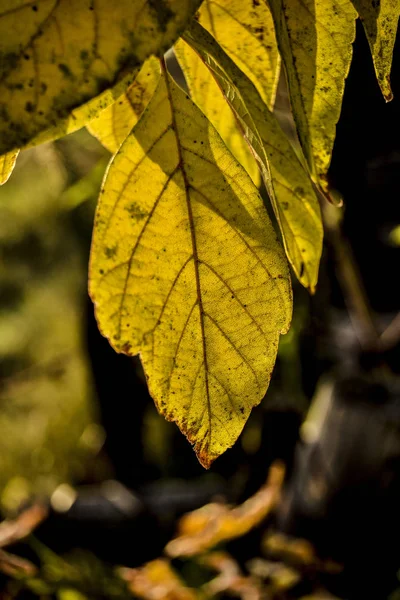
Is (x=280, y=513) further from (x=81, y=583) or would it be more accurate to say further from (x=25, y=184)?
(x=25, y=184)

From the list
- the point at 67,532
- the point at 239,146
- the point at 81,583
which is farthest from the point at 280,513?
the point at 239,146

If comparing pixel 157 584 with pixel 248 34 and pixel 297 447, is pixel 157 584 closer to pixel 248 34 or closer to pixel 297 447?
pixel 297 447

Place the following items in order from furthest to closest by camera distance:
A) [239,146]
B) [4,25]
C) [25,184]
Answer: [25,184], [239,146], [4,25]

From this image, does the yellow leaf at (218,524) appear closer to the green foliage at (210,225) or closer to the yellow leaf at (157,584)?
Answer: the yellow leaf at (157,584)

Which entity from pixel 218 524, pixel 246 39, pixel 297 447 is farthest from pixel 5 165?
pixel 297 447

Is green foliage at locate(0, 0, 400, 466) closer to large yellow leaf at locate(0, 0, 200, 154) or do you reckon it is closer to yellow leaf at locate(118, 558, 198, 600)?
large yellow leaf at locate(0, 0, 200, 154)

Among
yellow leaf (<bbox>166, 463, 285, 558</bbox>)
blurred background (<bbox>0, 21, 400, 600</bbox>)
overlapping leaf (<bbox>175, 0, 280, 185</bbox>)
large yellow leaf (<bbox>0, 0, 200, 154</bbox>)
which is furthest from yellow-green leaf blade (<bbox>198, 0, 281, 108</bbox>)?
yellow leaf (<bbox>166, 463, 285, 558</bbox>)

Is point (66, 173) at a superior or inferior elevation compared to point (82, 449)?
superior

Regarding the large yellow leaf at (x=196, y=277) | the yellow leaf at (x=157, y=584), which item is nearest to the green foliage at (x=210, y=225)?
Answer: the large yellow leaf at (x=196, y=277)
